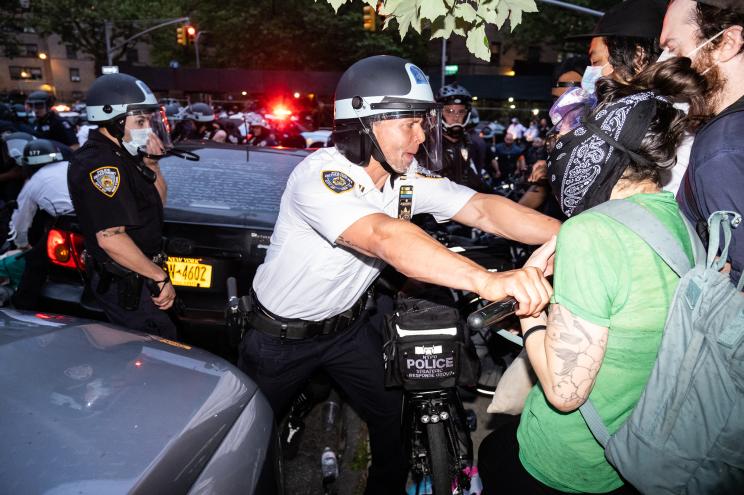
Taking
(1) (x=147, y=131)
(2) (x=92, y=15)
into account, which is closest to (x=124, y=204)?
(1) (x=147, y=131)

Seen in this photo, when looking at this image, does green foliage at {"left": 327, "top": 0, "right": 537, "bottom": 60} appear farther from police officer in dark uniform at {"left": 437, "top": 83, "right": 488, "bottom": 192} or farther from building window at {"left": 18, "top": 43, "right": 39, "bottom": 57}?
building window at {"left": 18, "top": 43, "right": 39, "bottom": 57}

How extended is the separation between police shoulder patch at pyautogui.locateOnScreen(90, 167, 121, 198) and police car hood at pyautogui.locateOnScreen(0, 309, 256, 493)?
2.90 ft

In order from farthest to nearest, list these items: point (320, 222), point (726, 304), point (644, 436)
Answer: point (320, 222) → point (644, 436) → point (726, 304)

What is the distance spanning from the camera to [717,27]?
190 centimetres

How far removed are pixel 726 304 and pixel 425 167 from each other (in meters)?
1.74

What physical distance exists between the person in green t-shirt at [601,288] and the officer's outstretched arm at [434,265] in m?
0.10

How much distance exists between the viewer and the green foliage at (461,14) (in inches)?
74.8

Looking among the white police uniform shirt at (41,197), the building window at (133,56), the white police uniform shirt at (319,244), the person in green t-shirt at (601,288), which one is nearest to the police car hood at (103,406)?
the white police uniform shirt at (319,244)

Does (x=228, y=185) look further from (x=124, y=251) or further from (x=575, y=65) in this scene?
(x=575, y=65)

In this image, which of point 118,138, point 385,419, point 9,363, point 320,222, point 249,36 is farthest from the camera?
point 249,36

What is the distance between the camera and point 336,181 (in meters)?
2.08

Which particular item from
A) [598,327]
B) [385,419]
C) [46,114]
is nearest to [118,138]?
[385,419]

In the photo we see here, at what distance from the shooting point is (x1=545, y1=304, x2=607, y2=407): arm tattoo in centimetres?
143

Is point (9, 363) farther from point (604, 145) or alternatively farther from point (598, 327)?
point (604, 145)
